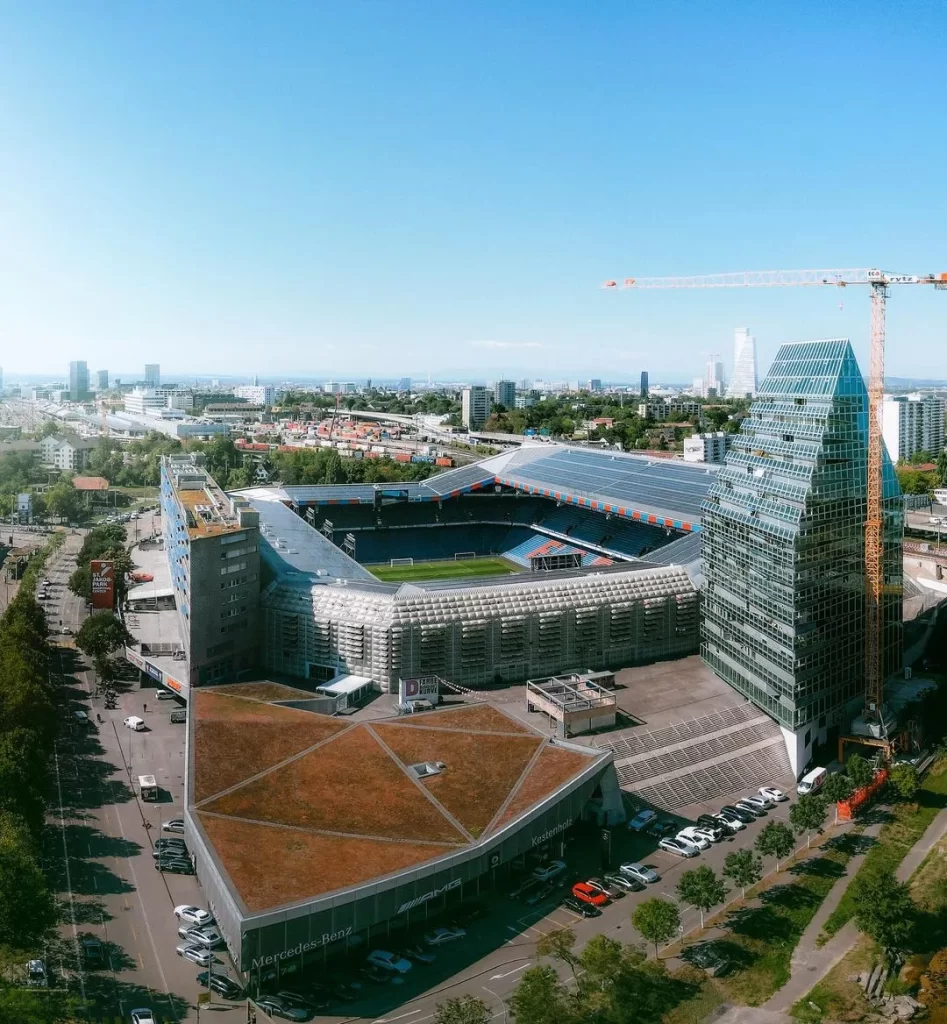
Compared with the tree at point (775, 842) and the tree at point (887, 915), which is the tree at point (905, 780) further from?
the tree at point (887, 915)

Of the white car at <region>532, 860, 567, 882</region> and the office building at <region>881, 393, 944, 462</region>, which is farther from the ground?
the office building at <region>881, 393, 944, 462</region>

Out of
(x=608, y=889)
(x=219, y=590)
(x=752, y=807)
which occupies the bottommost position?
(x=608, y=889)

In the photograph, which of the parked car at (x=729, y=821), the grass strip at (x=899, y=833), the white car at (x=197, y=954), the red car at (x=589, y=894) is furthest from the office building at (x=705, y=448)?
the white car at (x=197, y=954)

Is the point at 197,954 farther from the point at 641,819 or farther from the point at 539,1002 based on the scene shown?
the point at 641,819

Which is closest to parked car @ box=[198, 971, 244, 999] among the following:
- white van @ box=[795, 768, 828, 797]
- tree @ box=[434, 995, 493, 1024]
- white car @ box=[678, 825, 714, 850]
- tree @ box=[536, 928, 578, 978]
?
tree @ box=[434, 995, 493, 1024]

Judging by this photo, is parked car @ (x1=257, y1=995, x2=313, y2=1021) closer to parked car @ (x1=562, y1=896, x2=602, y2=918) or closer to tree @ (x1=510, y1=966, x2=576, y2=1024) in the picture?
tree @ (x1=510, y1=966, x2=576, y2=1024)

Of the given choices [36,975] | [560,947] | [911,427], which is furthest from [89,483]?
[911,427]
